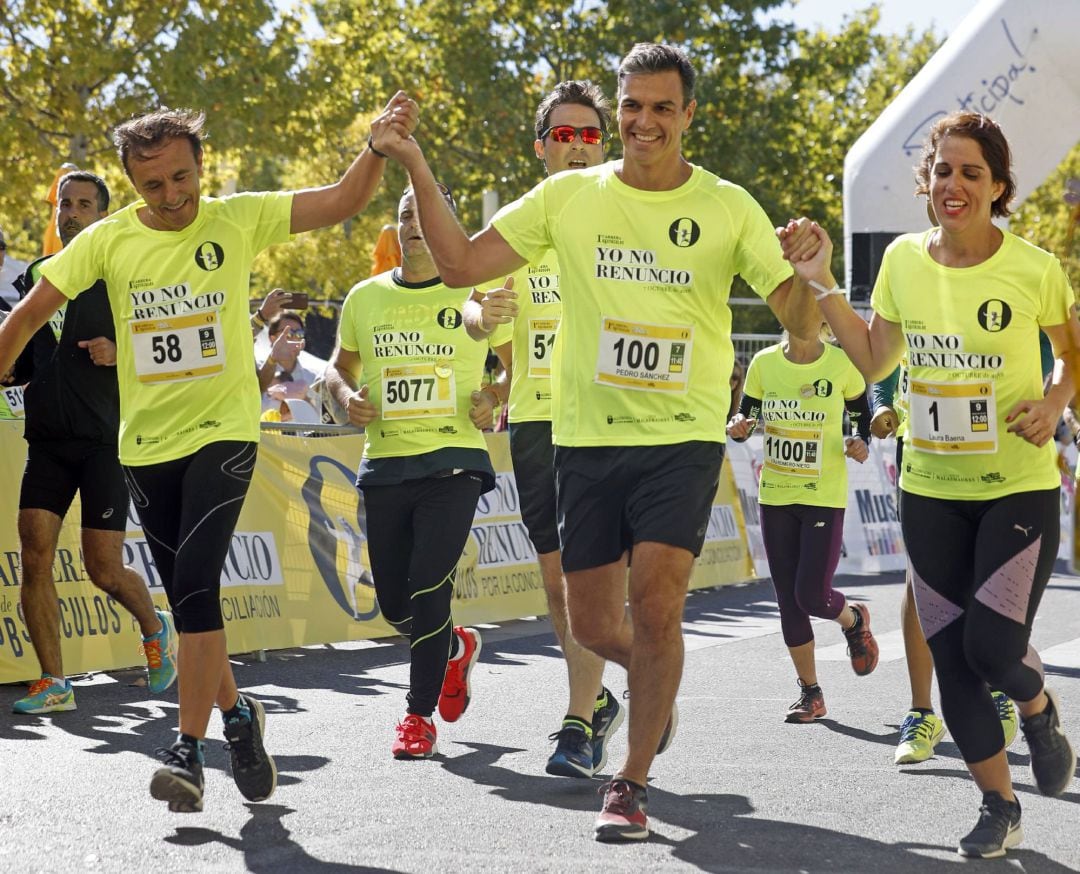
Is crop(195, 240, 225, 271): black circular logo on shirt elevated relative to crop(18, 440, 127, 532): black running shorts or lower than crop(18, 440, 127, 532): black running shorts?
elevated

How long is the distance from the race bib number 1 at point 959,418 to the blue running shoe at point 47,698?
4.38 m

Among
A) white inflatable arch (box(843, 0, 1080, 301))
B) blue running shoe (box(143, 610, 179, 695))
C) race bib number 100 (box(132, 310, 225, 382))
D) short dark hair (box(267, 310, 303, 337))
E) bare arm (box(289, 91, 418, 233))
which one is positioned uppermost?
white inflatable arch (box(843, 0, 1080, 301))

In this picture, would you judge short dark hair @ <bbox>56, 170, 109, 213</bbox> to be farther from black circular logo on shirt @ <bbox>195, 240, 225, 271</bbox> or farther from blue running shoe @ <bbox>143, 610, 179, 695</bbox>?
black circular logo on shirt @ <bbox>195, 240, 225, 271</bbox>

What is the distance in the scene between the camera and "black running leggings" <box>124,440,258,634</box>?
558 cm

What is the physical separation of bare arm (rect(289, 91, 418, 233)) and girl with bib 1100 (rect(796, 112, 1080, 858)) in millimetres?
1337

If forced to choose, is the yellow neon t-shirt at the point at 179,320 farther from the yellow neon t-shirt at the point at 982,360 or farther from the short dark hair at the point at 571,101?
the yellow neon t-shirt at the point at 982,360

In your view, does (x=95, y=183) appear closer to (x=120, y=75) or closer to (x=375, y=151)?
(x=375, y=151)

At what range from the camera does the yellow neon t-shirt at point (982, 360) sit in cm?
526

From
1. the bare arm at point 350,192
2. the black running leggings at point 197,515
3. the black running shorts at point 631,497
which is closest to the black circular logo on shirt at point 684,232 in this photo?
the black running shorts at point 631,497

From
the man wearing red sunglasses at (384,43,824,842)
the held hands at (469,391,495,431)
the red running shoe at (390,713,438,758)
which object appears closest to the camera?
the man wearing red sunglasses at (384,43,824,842)

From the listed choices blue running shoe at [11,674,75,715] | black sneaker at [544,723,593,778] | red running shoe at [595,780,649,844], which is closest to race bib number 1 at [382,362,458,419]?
black sneaker at [544,723,593,778]

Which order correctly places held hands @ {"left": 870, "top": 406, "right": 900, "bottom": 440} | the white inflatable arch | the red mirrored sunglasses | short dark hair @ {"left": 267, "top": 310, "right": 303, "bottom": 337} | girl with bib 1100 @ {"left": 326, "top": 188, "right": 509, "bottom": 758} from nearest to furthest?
1. the red mirrored sunglasses
2. girl with bib 1100 @ {"left": 326, "top": 188, "right": 509, "bottom": 758}
3. held hands @ {"left": 870, "top": 406, "right": 900, "bottom": 440}
4. short dark hair @ {"left": 267, "top": 310, "right": 303, "bottom": 337}
5. the white inflatable arch

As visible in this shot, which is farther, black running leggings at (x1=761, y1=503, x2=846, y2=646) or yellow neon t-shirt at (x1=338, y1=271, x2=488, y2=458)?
black running leggings at (x1=761, y1=503, x2=846, y2=646)

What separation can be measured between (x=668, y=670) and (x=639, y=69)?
1.84 metres
